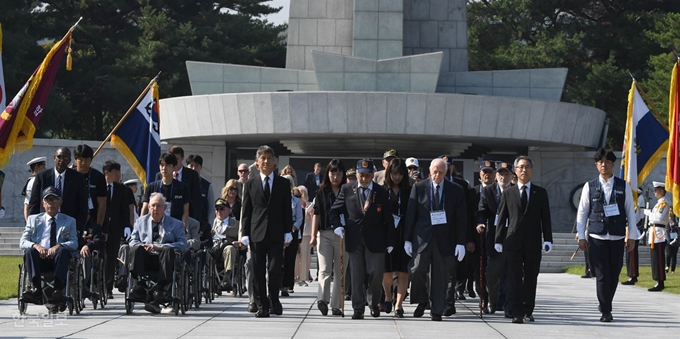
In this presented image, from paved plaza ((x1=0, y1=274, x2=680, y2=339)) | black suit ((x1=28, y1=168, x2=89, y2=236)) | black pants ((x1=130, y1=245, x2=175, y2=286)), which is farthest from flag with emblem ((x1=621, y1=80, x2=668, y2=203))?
black suit ((x1=28, y1=168, x2=89, y2=236))

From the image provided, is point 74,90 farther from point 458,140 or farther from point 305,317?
point 305,317

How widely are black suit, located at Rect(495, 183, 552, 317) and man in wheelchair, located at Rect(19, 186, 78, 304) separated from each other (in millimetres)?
4359

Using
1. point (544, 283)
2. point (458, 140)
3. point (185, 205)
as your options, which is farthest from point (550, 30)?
point (185, 205)

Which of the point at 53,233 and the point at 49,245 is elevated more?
the point at 53,233

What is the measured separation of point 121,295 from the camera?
52.1ft

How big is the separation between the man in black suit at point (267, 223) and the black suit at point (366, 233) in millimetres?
520

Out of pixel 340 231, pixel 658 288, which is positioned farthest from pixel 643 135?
pixel 340 231

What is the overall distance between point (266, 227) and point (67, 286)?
2104 mm

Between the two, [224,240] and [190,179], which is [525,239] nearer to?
[190,179]

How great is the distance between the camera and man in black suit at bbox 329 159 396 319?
1290cm

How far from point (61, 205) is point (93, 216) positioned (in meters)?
0.95

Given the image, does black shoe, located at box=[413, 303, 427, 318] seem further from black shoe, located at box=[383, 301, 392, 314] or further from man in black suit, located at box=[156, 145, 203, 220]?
Answer: man in black suit, located at box=[156, 145, 203, 220]

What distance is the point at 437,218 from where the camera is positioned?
12789mm

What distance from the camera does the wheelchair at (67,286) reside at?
1195cm
